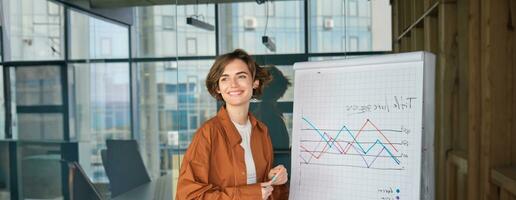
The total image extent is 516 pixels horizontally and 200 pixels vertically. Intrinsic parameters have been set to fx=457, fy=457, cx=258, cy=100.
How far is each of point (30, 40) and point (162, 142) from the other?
6.41 ft

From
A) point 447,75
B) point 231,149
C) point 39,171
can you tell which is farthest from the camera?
point 39,171

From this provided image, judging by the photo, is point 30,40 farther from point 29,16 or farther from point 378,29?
point 378,29

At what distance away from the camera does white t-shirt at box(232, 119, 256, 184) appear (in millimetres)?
1693

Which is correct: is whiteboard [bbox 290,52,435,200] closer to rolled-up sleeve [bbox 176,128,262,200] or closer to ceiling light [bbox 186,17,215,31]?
rolled-up sleeve [bbox 176,128,262,200]

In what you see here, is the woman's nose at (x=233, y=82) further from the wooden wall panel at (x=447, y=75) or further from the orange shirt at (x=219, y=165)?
the wooden wall panel at (x=447, y=75)

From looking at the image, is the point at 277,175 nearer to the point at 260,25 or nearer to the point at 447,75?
the point at 447,75

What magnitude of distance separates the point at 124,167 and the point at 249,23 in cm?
229

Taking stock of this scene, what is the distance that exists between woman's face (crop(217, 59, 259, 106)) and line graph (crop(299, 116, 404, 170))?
33 centimetres

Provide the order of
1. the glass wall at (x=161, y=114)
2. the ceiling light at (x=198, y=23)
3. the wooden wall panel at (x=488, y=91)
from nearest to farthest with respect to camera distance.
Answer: the wooden wall panel at (x=488, y=91), the ceiling light at (x=198, y=23), the glass wall at (x=161, y=114)


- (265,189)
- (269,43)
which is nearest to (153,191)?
(269,43)

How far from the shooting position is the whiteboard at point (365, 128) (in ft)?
5.18

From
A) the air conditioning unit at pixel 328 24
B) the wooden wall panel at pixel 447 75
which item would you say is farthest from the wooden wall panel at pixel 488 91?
the air conditioning unit at pixel 328 24

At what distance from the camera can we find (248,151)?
172cm

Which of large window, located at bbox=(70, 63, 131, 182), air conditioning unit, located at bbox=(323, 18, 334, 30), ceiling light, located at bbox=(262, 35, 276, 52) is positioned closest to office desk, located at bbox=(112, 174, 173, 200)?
large window, located at bbox=(70, 63, 131, 182)
